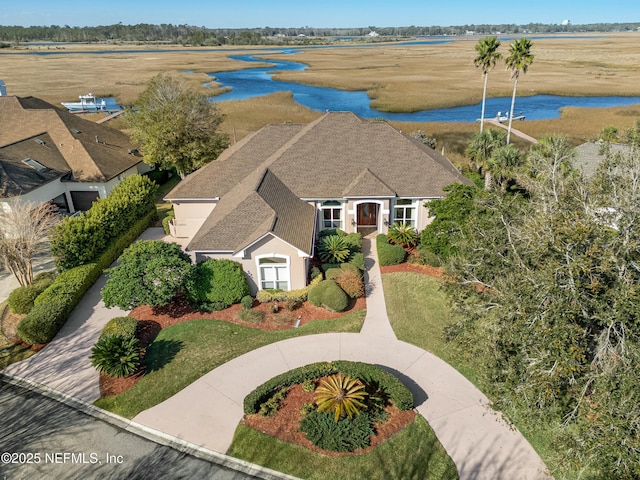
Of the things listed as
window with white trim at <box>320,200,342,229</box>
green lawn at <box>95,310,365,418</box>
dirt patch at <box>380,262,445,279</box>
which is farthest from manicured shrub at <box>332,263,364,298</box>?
window with white trim at <box>320,200,342,229</box>

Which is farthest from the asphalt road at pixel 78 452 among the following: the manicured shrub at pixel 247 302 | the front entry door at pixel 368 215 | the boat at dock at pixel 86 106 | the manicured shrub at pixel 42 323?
the boat at dock at pixel 86 106

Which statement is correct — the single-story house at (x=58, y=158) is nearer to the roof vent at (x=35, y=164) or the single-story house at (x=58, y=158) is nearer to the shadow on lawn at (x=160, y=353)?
the roof vent at (x=35, y=164)

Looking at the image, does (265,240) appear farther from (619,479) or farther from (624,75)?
(624,75)

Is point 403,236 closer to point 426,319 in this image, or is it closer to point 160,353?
point 426,319

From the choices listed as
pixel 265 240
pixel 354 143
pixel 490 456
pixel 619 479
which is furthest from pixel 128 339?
pixel 354 143

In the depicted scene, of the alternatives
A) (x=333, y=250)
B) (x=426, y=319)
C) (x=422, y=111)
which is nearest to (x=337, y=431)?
(x=426, y=319)

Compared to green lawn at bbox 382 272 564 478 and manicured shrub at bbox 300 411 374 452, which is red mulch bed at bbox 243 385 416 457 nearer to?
manicured shrub at bbox 300 411 374 452
